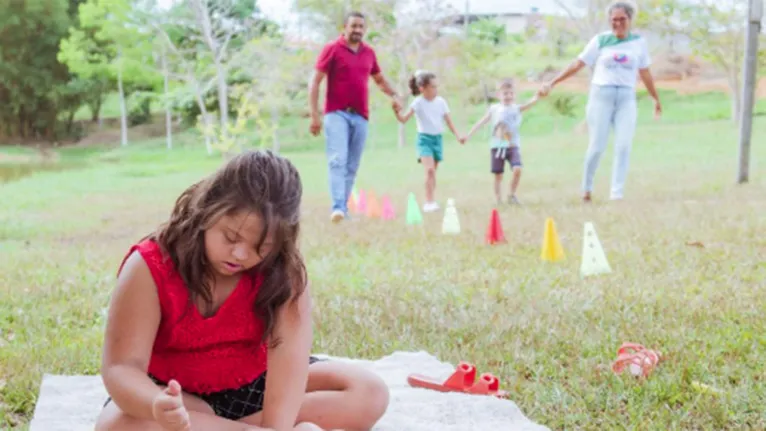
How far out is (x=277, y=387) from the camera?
1.43m

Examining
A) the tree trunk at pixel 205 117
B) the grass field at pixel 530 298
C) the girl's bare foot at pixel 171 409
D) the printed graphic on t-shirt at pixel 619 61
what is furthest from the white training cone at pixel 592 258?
the tree trunk at pixel 205 117

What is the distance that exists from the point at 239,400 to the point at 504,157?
393 cm

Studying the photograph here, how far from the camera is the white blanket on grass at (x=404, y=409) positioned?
1743mm

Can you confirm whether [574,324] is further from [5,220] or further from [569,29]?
[569,29]

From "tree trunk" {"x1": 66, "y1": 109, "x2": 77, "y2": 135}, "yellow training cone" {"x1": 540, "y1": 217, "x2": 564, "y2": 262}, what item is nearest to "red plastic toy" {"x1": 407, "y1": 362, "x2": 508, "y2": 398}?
"yellow training cone" {"x1": 540, "y1": 217, "x2": 564, "y2": 262}

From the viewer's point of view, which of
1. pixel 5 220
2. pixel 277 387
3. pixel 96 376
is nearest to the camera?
pixel 277 387

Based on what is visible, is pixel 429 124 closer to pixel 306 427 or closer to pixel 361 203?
pixel 361 203

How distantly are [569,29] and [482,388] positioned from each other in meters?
11.9

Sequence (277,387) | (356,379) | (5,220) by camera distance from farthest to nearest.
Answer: (5,220), (356,379), (277,387)

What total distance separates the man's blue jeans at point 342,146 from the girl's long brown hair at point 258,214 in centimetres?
307

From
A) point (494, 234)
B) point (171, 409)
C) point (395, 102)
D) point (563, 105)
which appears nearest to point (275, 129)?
point (563, 105)

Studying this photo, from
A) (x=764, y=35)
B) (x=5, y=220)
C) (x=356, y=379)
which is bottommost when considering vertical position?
(x=5, y=220)

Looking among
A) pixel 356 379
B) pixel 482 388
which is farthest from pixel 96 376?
pixel 482 388

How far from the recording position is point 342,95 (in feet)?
14.6
